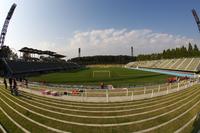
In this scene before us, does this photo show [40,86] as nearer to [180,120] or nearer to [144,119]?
[144,119]

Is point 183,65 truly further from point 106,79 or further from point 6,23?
point 6,23

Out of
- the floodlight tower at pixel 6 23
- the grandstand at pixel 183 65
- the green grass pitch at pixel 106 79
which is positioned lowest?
the green grass pitch at pixel 106 79

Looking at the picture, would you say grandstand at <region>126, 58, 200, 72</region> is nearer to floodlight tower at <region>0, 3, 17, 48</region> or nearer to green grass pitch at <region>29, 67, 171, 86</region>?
green grass pitch at <region>29, 67, 171, 86</region>

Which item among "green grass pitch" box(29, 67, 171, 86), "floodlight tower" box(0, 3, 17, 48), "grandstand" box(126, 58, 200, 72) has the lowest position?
"green grass pitch" box(29, 67, 171, 86)

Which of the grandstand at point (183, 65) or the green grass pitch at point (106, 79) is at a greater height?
Answer: the grandstand at point (183, 65)

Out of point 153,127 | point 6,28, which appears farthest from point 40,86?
point 6,28

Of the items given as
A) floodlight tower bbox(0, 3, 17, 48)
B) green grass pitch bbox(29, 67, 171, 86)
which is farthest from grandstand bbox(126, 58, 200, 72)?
floodlight tower bbox(0, 3, 17, 48)

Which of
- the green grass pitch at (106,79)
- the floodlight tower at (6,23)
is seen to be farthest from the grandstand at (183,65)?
the floodlight tower at (6,23)

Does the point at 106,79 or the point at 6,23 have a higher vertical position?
the point at 6,23

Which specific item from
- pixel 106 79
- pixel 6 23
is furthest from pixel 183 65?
pixel 6 23

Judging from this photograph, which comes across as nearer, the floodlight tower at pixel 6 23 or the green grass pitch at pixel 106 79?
the green grass pitch at pixel 106 79

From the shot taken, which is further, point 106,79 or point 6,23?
point 6,23

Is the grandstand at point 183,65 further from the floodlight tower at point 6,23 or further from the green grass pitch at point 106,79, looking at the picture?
the floodlight tower at point 6,23

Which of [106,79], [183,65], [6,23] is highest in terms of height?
[6,23]
